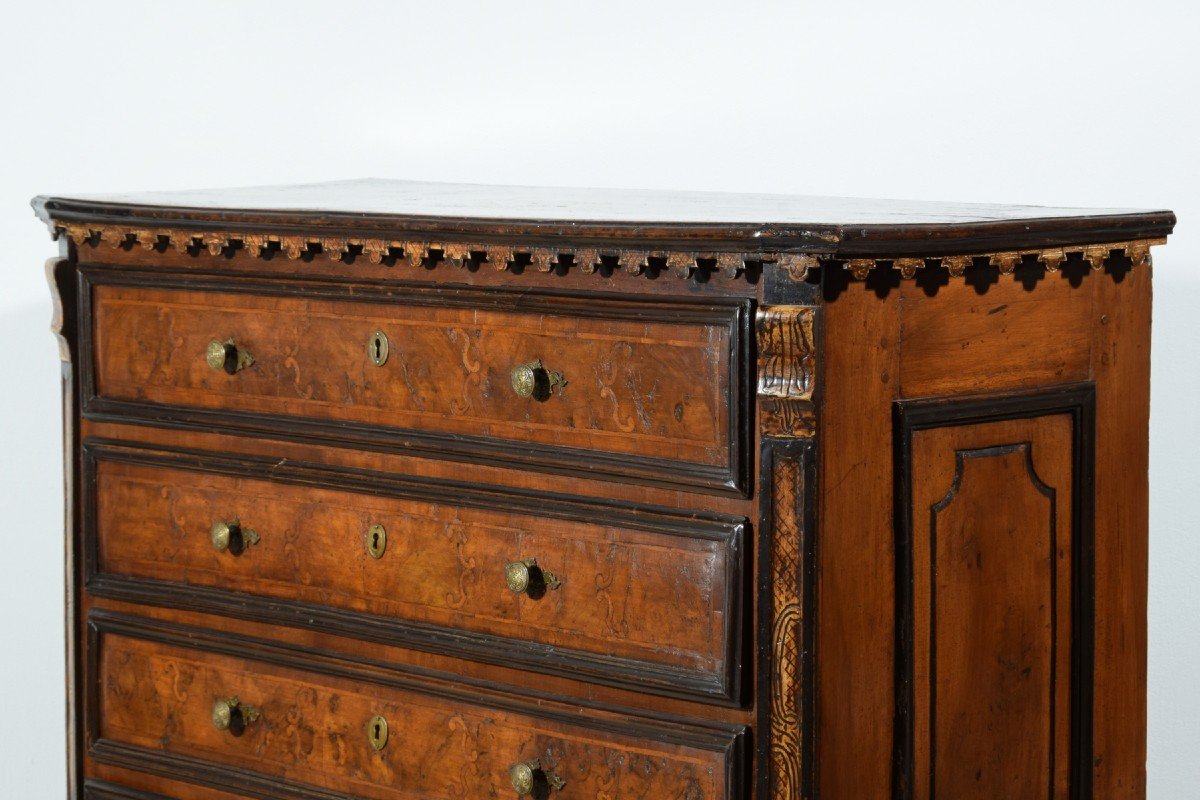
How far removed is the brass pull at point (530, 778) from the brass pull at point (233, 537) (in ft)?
2.07

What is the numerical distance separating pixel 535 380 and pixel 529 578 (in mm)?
301

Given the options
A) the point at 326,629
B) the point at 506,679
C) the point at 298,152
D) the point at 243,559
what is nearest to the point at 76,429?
the point at 243,559

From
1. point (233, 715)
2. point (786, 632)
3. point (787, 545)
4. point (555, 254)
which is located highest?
point (555, 254)

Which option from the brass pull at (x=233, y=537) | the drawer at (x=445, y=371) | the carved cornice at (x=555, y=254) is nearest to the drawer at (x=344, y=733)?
the brass pull at (x=233, y=537)

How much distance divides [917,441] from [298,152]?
221cm

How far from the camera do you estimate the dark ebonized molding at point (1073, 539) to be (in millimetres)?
2738

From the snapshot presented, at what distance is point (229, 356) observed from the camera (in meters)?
3.21

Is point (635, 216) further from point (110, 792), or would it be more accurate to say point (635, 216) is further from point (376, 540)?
point (110, 792)

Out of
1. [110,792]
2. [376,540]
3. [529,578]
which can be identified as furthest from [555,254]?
[110,792]

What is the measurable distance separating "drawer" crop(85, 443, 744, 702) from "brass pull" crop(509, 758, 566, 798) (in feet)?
0.49

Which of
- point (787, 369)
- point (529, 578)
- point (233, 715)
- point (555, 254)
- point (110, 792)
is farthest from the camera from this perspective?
point (110, 792)

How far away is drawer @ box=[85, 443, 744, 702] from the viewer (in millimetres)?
2766

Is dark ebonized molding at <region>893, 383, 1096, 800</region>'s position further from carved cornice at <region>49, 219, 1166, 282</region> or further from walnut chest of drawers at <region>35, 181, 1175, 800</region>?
carved cornice at <region>49, 219, 1166, 282</region>

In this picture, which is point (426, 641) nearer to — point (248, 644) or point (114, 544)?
point (248, 644)
